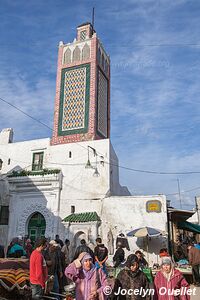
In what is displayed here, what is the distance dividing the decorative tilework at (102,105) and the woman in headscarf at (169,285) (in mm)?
14895

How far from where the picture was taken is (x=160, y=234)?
1264 cm

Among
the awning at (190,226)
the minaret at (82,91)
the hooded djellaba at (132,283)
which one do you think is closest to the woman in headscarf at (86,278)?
the hooded djellaba at (132,283)

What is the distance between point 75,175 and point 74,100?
16.7 ft

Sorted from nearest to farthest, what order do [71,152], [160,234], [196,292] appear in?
[196,292] < [160,234] < [71,152]

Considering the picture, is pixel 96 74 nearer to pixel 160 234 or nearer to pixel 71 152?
pixel 71 152

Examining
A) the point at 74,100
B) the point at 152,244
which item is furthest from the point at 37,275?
the point at 74,100

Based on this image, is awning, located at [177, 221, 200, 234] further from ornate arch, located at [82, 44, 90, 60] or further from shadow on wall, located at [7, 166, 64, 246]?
ornate arch, located at [82, 44, 90, 60]

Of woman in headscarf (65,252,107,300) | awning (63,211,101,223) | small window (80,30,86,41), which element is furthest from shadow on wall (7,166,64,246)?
woman in headscarf (65,252,107,300)

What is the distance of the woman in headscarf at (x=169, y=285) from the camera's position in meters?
3.28

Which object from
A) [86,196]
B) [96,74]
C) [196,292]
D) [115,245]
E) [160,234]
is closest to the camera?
[196,292]

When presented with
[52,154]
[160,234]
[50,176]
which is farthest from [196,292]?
[52,154]

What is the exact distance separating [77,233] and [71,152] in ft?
15.3

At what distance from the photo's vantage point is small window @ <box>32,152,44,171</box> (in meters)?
17.3

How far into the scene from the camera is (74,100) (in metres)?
18.4
